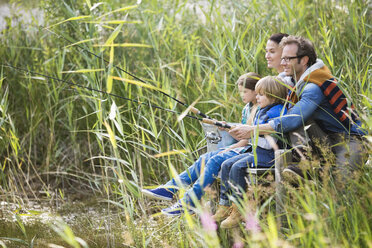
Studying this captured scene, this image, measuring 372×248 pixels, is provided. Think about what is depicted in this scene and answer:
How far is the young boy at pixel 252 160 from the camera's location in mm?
2945

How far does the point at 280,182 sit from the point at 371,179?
0.45m

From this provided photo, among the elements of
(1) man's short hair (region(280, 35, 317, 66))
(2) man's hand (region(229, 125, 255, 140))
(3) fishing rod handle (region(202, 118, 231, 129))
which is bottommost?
(2) man's hand (region(229, 125, 255, 140))

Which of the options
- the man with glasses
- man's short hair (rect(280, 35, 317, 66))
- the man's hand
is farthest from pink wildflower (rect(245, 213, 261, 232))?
man's short hair (rect(280, 35, 317, 66))

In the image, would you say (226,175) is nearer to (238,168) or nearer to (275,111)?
(238,168)

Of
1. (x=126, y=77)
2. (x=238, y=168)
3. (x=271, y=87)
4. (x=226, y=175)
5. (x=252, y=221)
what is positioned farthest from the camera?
(x=126, y=77)

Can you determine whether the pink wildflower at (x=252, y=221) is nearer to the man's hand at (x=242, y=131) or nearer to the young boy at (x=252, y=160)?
the young boy at (x=252, y=160)

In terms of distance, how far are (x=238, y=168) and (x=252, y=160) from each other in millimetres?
100

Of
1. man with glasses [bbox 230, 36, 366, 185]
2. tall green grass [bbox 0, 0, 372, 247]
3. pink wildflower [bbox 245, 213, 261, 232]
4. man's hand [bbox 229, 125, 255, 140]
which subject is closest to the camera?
pink wildflower [bbox 245, 213, 261, 232]

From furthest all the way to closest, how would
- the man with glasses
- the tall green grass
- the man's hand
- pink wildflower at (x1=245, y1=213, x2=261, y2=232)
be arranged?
1. the tall green grass
2. the man's hand
3. the man with glasses
4. pink wildflower at (x1=245, y1=213, x2=261, y2=232)

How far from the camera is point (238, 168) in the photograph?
Result: 115 inches

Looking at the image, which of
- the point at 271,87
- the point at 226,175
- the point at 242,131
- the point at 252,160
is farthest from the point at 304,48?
the point at 226,175

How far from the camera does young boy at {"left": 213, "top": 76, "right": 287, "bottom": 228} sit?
116 inches

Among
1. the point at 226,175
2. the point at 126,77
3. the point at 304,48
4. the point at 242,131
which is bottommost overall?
the point at 226,175

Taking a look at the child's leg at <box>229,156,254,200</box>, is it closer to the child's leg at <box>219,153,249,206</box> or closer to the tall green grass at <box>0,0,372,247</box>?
the child's leg at <box>219,153,249,206</box>
